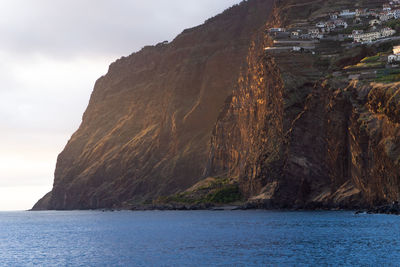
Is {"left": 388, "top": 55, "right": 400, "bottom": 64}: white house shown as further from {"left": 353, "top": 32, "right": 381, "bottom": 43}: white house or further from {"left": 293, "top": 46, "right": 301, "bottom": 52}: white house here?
{"left": 293, "top": 46, "right": 301, "bottom": 52}: white house

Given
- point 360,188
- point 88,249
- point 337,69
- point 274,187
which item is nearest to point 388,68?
point 337,69

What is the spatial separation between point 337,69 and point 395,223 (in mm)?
77450

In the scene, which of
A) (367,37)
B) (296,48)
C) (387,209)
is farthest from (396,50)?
(387,209)

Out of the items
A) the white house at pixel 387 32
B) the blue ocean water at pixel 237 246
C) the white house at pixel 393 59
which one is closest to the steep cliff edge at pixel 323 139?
the white house at pixel 387 32

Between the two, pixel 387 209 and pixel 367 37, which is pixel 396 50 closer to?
pixel 367 37

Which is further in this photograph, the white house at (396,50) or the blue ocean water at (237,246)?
the white house at (396,50)

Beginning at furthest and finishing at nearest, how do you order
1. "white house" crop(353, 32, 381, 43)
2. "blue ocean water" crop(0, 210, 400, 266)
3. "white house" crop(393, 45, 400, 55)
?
"white house" crop(353, 32, 381, 43) < "white house" crop(393, 45, 400, 55) < "blue ocean water" crop(0, 210, 400, 266)

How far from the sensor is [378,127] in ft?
479

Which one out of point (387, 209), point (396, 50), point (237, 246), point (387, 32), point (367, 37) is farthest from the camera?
point (367, 37)

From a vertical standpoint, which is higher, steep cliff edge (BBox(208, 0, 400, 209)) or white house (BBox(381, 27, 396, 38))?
white house (BBox(381, 27, 396, 38))

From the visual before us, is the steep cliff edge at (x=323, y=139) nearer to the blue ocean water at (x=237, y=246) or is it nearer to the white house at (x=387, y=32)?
the white house at (x=387, y=32)

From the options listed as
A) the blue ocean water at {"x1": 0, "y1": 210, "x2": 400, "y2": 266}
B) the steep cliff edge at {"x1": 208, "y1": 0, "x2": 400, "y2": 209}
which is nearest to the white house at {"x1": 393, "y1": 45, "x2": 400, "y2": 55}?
the steep cliff edge at {"x1": 208, "y1": 0, "x2": 400, "y2": 209}

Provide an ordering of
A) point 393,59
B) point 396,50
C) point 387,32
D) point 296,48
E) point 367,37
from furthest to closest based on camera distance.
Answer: point 367,37 < point 387,32 < point 296,48 < point 396,50 < point 393,59

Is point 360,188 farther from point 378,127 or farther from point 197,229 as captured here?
point 197,229
